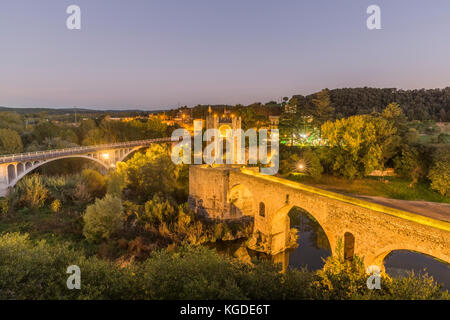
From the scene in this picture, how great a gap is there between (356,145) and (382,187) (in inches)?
223

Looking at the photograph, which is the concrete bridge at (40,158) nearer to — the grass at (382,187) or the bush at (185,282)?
the bush at (185,282)

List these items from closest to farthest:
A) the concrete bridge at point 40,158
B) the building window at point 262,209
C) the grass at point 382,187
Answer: the building window at point 262,209 → the concrete bridge at point 40,158 → the grass at point 382,187

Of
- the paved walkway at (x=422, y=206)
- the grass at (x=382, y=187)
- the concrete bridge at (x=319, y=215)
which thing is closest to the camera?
the concrete bridge at (x=319, y=215)

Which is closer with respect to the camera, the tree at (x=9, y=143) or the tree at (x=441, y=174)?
the tree at (x=441, y=174)

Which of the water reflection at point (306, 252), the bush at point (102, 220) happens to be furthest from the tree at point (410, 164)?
the bush at point (102, 220)

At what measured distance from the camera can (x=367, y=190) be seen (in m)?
32.4

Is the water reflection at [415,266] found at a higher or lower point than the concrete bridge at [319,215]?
lower

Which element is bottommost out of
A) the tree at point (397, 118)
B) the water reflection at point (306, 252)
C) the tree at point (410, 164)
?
the water reflection at point (306, 252)

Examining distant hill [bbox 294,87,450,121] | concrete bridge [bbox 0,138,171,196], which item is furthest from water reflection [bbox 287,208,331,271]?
distant hill [bbox 294,87,450,121]

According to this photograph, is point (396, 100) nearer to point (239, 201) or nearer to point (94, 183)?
point (239, 201)

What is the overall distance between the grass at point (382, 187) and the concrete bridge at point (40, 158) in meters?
25.4

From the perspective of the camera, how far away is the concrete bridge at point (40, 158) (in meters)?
25.9
